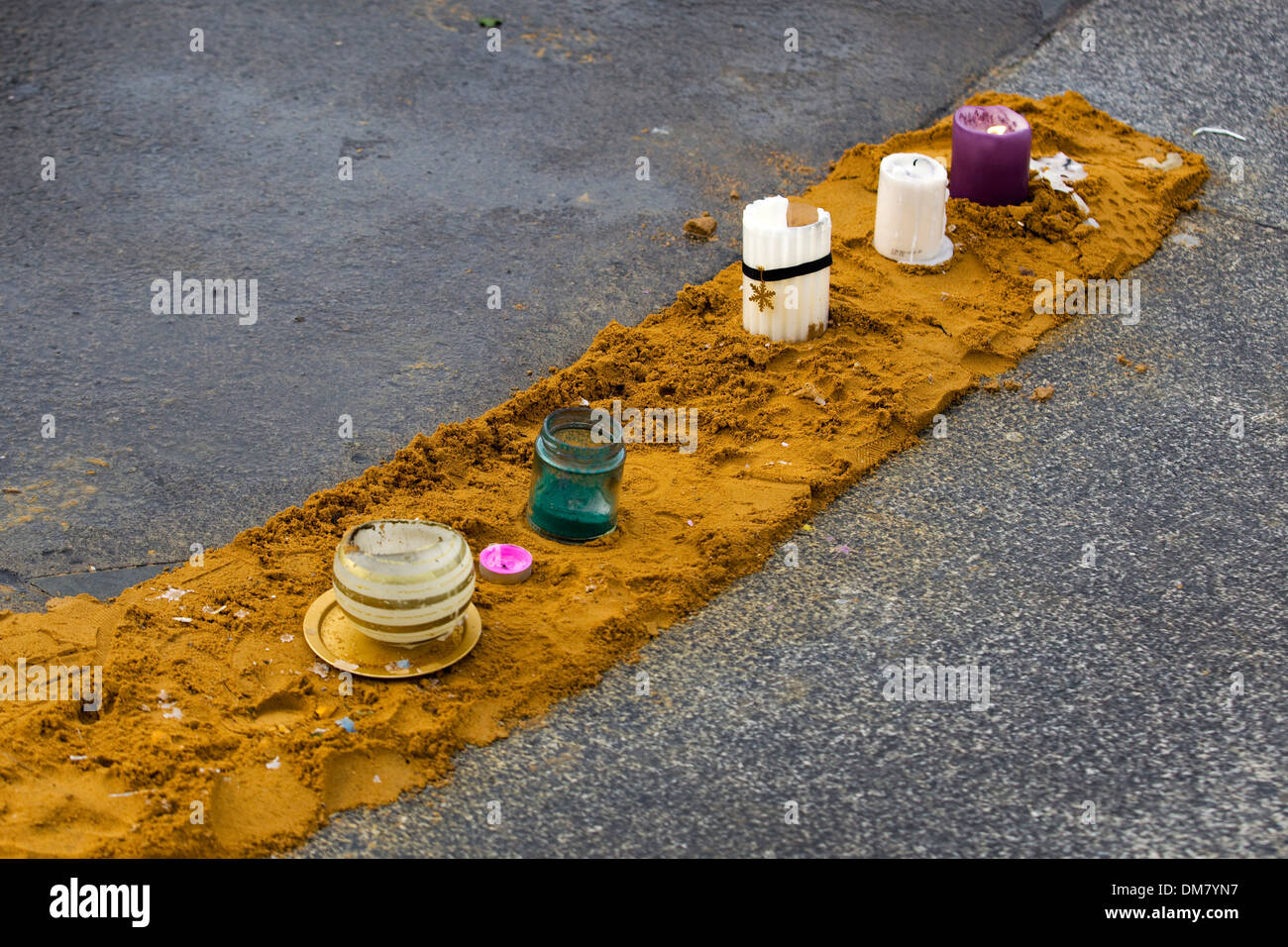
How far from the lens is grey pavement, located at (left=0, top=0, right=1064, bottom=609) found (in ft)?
13.2

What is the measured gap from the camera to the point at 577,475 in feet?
11.6

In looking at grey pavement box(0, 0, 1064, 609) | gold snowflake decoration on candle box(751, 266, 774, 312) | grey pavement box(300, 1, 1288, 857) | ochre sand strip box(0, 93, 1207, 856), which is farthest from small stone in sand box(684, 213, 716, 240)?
grey pavement box(300, 1, 1288, 857)

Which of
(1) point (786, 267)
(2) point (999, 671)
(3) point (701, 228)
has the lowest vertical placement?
(2) point (999, 671)

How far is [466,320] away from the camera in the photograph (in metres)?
4.70

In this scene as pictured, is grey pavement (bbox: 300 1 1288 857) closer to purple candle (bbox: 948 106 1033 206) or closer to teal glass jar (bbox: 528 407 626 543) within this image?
teal glass jar (bbox: 528 407 626 543)

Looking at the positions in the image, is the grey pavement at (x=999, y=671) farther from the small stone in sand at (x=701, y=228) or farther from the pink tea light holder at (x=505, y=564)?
the small stone in sand at (x=701, y=228)

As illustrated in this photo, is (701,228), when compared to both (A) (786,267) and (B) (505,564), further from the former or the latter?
(B) (505,564)

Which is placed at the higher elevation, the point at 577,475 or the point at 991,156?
the point at 991,156

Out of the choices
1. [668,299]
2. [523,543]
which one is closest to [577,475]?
[523,543]

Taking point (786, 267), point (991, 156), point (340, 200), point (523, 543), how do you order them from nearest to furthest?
point (523, 543) < point (786, 267) < point (991, 156) < point (340, 200)

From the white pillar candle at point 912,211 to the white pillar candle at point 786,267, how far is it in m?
0.57

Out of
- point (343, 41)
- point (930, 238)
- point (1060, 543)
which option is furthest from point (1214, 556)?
point (343, 41)

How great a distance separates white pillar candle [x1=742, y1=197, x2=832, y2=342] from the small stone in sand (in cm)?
77

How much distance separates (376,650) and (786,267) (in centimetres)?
194
